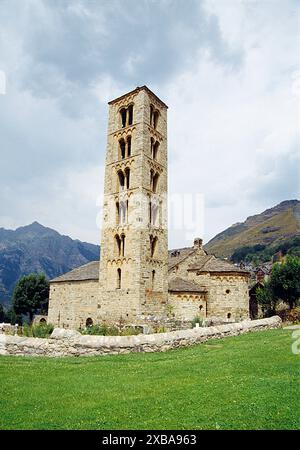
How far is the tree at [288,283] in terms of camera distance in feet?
122

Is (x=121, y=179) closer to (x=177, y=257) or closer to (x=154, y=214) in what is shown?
(x=154, y=214)

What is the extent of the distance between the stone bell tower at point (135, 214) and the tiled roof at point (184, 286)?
1236 millimetres

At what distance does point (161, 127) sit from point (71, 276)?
719 inches

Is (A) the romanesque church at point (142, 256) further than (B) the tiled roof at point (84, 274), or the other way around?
(B) the tiled roof at point (84, 274)

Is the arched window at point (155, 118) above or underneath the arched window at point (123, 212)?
above

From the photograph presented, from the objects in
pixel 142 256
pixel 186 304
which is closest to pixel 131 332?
pixel 142 256

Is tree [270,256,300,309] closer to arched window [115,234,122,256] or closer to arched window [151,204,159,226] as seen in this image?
arched window [151,204,159,226]

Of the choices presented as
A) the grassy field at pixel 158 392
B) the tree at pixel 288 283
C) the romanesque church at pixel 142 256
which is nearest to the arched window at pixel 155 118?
the romanesque church at pixel 142 256

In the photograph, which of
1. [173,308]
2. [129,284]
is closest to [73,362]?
[129,284]

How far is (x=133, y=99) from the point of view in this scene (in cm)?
3050

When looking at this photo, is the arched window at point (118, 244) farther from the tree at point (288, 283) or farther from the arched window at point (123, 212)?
the tree at point (288, 283)

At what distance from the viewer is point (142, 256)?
1042 inches

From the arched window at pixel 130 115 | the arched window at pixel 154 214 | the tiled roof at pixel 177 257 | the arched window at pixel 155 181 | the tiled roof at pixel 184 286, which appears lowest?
the tiled roof at pixel 184 286
